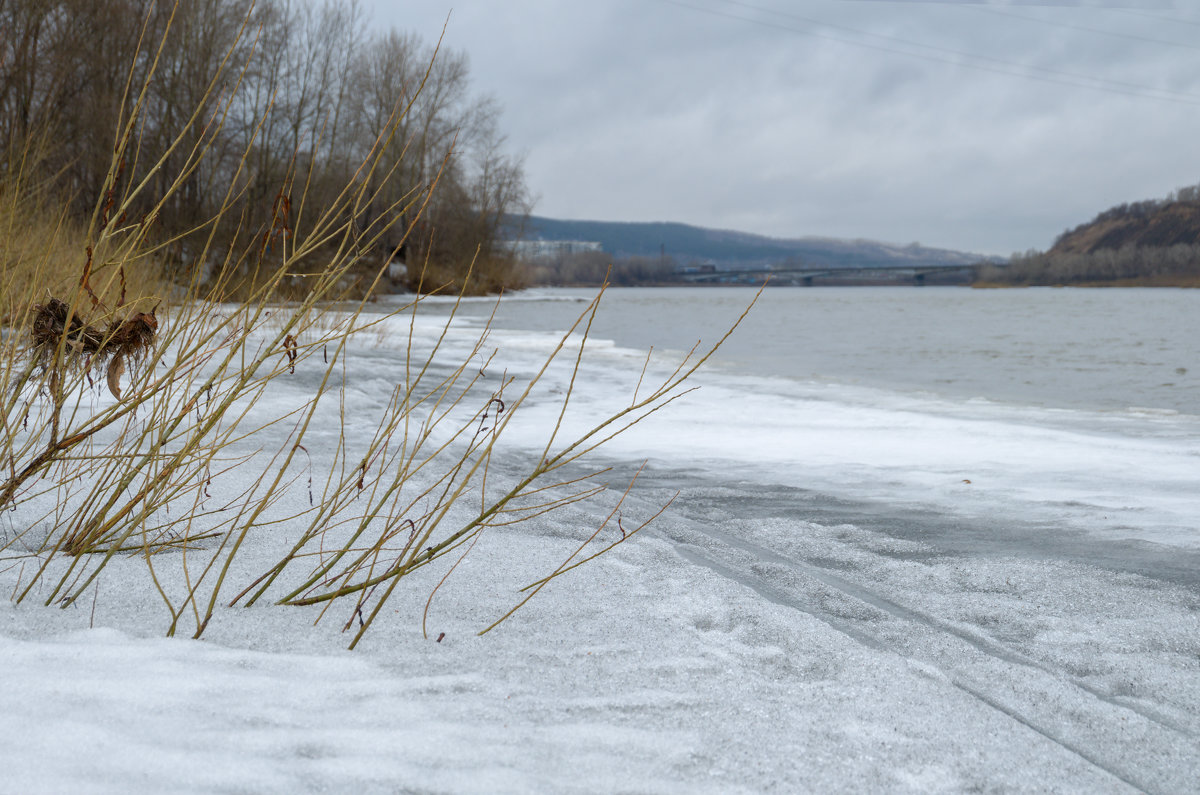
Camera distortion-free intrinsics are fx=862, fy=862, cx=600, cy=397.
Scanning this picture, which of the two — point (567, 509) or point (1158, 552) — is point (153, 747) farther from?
point (1158, 552)

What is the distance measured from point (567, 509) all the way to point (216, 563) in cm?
144

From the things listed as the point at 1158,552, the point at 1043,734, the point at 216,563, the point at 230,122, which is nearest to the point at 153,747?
the point at 216,563

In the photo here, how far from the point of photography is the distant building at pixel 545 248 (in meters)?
38.2

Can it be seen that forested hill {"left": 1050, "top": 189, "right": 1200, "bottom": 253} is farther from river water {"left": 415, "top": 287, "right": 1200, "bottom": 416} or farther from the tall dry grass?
the tall dry grass

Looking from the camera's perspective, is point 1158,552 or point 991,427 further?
point 991,427

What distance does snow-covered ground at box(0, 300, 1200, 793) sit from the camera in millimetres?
1372

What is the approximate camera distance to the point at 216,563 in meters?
2.28

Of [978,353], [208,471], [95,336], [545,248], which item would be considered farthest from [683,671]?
[545,248]

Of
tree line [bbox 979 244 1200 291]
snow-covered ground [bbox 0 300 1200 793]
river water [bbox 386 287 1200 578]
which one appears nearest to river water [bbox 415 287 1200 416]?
river water [bbox 386 287 1200 578]

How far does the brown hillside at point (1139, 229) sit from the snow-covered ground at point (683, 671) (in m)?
68.5

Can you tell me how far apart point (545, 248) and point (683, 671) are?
68.3m

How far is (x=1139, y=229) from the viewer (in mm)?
68062

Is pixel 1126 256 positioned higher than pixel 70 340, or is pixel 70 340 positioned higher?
pixel 1126 256

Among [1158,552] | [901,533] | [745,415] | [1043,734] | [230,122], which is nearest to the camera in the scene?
[1043,734]
